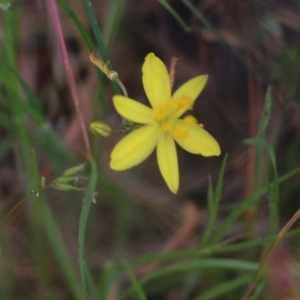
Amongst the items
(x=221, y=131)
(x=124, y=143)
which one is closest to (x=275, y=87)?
(x=221, y=131)

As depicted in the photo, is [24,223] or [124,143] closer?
[124,143]

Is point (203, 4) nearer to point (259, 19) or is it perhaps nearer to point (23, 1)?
point (259, 19)

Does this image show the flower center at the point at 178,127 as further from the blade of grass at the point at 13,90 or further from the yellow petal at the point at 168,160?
the blade of grass at the point at 13,90

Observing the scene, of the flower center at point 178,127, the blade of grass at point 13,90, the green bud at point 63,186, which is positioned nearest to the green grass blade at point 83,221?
the green bud at point 63,186

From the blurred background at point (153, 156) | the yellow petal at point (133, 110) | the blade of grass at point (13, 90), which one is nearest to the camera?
the yellow petal at point (133, 110)

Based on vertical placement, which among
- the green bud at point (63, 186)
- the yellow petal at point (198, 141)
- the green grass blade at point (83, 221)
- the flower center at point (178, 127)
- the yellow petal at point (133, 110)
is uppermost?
the yellow petal at point (133, 110)

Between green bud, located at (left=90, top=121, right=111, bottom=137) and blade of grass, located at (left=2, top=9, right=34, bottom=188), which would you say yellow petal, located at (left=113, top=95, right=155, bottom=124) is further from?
blade of grass, located at (left=2, top=9, right=34, bottom=188)

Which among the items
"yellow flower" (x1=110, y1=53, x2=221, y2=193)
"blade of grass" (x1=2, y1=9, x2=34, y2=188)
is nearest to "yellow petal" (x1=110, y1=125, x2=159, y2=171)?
"yellow flower" (x1=110, y1=53, x2=221, y2=193)
